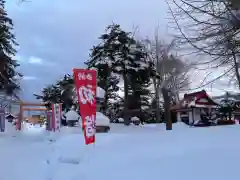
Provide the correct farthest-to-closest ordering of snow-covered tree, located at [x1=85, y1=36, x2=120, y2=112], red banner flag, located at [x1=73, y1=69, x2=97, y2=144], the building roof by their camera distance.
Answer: snow-covered tree, located at [x1=85, y1=36, x2=120, y2=112] → the building roof → red banner flag, located at [x1=73, y1=69, x2=97, y2=144]

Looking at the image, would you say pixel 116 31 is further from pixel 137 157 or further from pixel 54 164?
pixel 137 157

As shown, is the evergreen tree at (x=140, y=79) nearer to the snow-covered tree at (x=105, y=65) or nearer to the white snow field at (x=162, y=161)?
the snow-covered tree at (x=105, y=65)

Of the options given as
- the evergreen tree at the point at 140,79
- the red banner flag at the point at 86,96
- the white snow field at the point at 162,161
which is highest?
the evergreen tree at the point at 140,79

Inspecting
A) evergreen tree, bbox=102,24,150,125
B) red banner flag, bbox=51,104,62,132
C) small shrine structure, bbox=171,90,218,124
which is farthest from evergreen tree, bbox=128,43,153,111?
red banner flag, bbox=51,104,62,132

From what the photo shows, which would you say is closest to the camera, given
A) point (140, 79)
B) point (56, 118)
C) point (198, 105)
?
point (56, 118)

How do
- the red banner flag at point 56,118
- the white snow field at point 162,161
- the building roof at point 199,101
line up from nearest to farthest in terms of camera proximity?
the white snow field at point 162,161, the red banner flag at point 56,118, the building roof at point 199,101

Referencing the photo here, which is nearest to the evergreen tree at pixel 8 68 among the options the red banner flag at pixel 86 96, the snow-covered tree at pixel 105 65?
the snow-covered tree at pixel 105 65

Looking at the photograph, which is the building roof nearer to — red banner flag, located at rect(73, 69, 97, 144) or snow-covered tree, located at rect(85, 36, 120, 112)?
snow-covered tree, located at rect(85, 36, 120, 112)

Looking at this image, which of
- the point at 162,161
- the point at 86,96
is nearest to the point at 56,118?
the point at 86,96

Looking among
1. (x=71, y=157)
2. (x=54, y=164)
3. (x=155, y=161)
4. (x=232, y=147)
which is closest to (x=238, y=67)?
(x=232, y=147)

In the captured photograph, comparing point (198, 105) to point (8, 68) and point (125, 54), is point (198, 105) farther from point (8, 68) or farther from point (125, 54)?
point (8, 68)

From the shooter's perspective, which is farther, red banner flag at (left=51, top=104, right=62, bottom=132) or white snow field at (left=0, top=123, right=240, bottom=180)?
red banner flag at (left=51, top=104, right=62, bottom=132)

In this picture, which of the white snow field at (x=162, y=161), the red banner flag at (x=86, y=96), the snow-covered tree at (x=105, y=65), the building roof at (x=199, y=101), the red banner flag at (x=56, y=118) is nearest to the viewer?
the white snow field at (x=162, y=161)

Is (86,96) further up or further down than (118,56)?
further down
